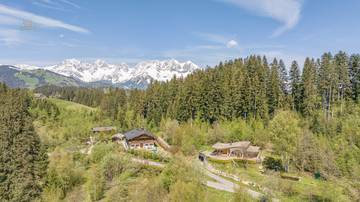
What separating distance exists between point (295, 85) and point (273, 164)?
30.7 metres

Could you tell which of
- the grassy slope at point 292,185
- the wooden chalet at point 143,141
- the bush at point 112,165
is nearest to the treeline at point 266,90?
the wooden chalet at point 143,141

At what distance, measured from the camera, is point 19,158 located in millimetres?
33719

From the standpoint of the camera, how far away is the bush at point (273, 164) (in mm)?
45062

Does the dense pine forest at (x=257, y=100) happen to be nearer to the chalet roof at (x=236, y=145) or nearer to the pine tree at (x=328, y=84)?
the pine tree at (x=328, y=84)

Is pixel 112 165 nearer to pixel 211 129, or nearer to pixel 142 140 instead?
pixel 142 140

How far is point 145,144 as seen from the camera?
210 ft

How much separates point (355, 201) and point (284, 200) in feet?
26.5

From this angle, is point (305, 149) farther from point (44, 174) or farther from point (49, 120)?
point (49, 120)

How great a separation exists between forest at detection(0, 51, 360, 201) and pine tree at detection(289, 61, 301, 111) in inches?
9.4

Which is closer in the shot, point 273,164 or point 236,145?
point 273,164

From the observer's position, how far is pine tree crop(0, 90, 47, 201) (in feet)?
106

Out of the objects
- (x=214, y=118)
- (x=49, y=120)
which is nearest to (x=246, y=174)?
(x=214, y=118)

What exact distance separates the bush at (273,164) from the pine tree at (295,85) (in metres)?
23.3

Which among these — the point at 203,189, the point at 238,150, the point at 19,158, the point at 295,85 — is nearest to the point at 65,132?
the point at 19,158
